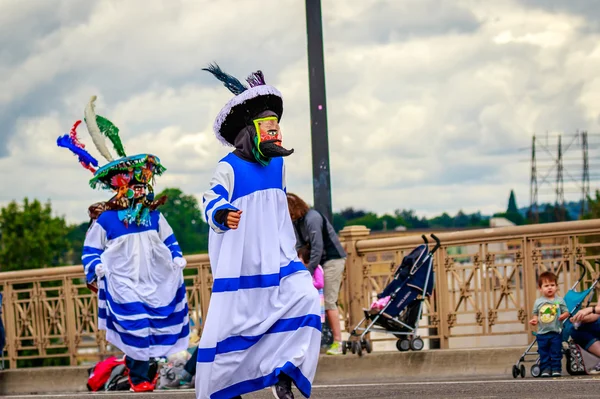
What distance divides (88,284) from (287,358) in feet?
19.3

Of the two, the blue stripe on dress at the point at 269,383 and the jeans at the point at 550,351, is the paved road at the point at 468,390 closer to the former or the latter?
the jeans at the point at 550,351

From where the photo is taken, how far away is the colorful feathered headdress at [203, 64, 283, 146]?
8477 mm

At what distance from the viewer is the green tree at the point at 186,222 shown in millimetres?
115938

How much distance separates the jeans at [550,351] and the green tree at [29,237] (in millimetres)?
53720

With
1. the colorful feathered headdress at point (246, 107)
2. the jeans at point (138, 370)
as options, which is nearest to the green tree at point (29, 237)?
the jeans at point (138, 370)

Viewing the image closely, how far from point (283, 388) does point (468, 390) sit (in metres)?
2.31

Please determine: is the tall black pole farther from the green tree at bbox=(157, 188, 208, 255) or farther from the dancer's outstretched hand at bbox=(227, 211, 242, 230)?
the green tree at bbox=(157, 188, 208, 255)

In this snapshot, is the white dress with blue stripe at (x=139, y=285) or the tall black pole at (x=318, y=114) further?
the tall black pole at (x=318, y=114)

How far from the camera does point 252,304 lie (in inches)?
314

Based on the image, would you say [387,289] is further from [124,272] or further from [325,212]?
[124,272]

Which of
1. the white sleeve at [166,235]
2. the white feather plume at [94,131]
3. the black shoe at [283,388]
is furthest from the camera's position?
the white feather plume at [94,131]

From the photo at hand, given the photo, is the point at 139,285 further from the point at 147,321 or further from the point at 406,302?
the point at 406,302

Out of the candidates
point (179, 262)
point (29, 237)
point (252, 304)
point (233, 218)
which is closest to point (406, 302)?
point (179, 262)

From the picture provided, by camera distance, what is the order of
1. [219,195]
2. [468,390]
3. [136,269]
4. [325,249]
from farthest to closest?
[325,249] → [136,269] → [468,390] → [219,195]
